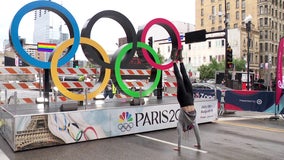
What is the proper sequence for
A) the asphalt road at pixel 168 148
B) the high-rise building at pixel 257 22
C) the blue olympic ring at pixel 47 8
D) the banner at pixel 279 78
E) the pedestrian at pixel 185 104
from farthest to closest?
1. the high-rise building at pixel 257 22
2. the banner at pixel 279 78
3. the blue olympic ring at pixel 47 8
4. the pedestrian at pixel 185 104
5. the asphalt road at pixel 168 148

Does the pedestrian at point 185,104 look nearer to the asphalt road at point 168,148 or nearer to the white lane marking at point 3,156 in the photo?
the asphalt road at point 168,148

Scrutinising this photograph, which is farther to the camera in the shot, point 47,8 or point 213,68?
point 213,68

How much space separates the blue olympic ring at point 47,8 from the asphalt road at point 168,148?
231 cm

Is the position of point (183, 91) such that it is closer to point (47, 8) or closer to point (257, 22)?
point (47, 8)

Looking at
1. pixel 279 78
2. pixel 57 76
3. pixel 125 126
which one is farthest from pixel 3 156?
pixel 279 78

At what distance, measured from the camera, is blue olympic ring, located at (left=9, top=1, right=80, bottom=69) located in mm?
7871

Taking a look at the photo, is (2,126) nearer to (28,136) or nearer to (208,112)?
(28,136)

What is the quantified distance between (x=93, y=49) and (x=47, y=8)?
6.05 ft

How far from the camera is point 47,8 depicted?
8.52 metres

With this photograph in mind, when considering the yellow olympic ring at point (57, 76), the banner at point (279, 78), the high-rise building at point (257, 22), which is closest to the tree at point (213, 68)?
the high-rise building at point (257, 22)

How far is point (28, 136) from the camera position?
7.01 metres

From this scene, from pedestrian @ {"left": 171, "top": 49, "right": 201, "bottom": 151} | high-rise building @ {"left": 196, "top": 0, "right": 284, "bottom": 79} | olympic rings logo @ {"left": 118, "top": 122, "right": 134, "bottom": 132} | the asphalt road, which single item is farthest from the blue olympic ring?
high-rise building @ {"left": 196, "top": 0, "right": 284, "bottom": 79}

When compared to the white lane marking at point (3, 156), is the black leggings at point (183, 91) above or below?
above

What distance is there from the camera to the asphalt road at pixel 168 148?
6.52m
